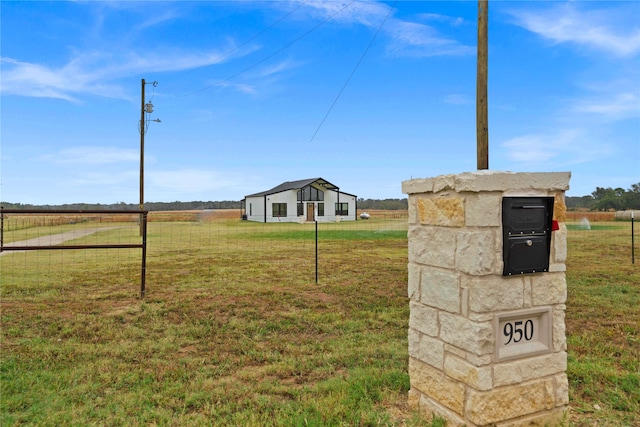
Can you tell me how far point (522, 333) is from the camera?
288cm

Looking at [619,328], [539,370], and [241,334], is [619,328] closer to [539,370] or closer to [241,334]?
[539,370]

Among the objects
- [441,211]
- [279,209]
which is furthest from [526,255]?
[279,209]

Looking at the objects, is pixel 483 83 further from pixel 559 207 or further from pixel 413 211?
Answer: pixel 413 211

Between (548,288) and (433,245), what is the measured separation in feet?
2.93

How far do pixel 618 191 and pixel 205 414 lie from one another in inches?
2315

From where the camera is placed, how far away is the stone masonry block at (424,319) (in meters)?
3.02

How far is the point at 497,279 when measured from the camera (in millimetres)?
2697

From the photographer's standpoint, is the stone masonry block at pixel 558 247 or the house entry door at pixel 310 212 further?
the house entry door at pixel 310 212

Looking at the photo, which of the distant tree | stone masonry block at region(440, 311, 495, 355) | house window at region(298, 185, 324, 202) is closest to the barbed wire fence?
stone masonry block at region(440, 311, 495, 355)

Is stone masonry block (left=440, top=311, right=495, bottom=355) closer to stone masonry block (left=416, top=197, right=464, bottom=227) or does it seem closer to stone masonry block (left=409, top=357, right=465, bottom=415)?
stone masonry block (left=409, top=357, right=465, bottom=415)

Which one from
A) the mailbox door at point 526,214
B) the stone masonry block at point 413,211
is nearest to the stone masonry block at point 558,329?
→ the mailbox door at point 526,214

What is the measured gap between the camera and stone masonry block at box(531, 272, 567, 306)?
113 inches

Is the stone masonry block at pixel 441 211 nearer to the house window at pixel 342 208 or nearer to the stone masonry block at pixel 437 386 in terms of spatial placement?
the stone masonry block at pixel 437 386

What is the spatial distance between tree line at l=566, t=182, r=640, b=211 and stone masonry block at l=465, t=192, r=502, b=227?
1992 inches
